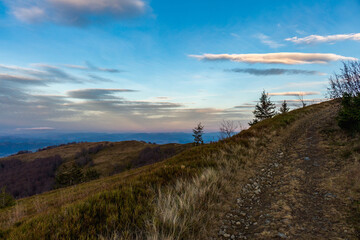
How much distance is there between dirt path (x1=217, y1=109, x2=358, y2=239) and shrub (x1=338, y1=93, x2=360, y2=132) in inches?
184

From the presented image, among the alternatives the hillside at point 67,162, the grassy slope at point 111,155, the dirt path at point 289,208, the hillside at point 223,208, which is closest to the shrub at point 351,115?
the hillside at point 223,208

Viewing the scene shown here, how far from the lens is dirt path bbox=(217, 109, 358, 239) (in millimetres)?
3543

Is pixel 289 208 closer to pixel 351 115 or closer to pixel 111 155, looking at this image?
pixel 351 115

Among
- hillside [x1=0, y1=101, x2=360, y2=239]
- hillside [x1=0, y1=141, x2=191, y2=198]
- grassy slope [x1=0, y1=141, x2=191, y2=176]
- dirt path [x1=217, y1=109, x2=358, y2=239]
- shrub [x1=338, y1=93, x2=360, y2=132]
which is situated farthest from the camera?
grassy slope [x1=0, y1=141, x2=191, y2=176]

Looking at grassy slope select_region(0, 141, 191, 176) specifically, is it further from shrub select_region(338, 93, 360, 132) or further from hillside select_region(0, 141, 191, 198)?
shrub select_region(338, 93, 360, 132)

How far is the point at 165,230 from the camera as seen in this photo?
11.1ft

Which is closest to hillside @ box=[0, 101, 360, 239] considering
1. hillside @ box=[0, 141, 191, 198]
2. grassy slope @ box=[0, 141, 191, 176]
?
grassy slope @ box=[0, 141, 191, 176]

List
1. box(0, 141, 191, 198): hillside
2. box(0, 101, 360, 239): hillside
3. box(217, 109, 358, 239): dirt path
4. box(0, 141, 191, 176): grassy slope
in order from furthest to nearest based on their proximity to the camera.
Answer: box(0, 141, 191, 176): grassy slope, box(0, 141, 191, 198): hillside, box(217, 109, 358, 239): dirt path, box(0, 101, 360, 239): hillside

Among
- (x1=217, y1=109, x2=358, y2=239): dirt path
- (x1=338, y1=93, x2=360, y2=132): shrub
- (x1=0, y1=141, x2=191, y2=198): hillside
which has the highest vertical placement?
(x1=338, y1=93, x2=360, y2=132): shrub

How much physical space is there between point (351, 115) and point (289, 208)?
971cm

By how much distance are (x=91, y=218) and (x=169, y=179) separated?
315 cm

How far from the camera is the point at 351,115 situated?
10.1 meters

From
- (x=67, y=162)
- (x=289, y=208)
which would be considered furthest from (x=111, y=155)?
(x=289, y=208)

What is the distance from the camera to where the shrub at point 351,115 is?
998cm
